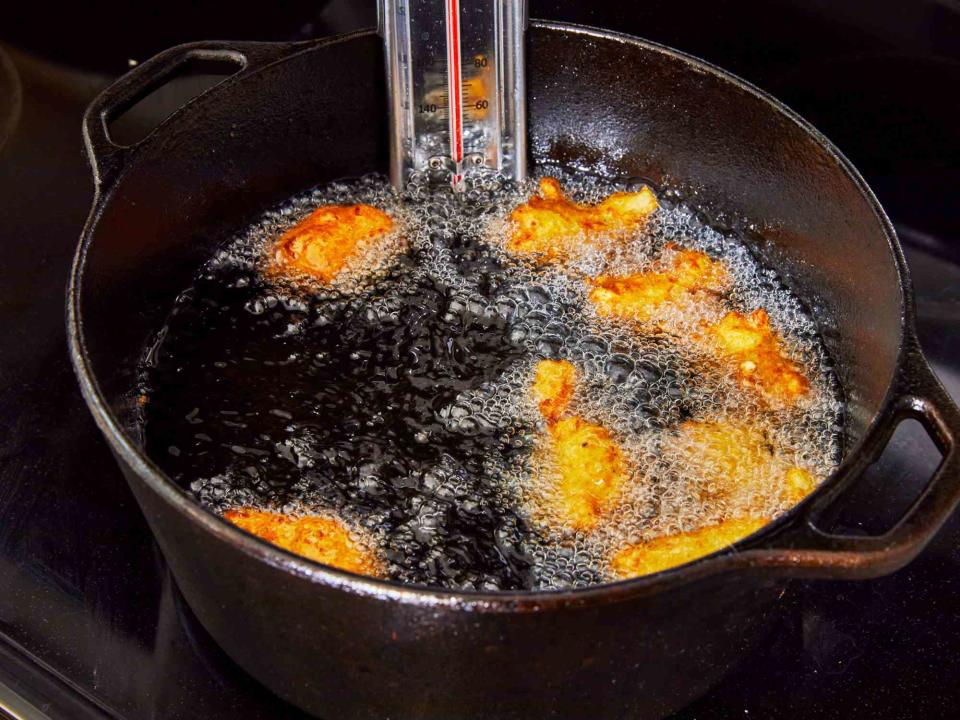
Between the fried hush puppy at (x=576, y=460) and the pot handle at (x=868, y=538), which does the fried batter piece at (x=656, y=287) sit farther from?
the pot handle at (x=868, y=538)

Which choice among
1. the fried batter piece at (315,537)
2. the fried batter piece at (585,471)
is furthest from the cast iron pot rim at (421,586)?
the fried batter piece at (585,471)

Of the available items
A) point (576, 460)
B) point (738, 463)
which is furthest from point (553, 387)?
point (738, 463)

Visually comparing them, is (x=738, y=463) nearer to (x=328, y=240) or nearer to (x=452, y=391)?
(x=452, y=391)

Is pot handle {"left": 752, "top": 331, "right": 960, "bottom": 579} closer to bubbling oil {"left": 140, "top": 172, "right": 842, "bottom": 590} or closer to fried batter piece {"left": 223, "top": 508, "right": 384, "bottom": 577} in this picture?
bubbling oil {"left": 140, "top": 172, "right": 842, "bottom": 590}

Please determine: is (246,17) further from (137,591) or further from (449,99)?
(137,591)

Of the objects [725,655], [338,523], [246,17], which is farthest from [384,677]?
[246,17]

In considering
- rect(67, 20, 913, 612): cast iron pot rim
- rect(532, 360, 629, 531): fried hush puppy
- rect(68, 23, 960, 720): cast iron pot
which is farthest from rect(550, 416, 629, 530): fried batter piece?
rect(67, 20, 913, 612): cast iron pot rim
